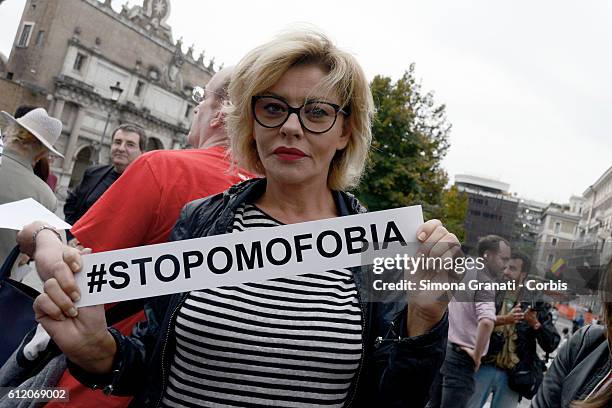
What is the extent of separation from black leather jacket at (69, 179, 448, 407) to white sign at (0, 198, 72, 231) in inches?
19.1

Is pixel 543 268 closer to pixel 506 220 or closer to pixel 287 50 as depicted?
pixel 287 50

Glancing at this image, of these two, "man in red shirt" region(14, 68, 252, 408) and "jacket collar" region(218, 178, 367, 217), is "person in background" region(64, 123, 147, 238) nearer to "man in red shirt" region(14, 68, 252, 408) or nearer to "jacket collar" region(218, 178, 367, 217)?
"man in red shirt" region(14, 68, 252, 408)

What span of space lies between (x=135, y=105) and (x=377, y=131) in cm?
2615

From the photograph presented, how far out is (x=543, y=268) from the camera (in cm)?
352

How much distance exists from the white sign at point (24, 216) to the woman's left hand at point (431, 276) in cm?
126

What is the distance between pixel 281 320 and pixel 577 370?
1374 millimetres

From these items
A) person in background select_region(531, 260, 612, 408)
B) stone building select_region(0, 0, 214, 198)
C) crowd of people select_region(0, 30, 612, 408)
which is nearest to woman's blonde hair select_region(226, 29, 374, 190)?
crowd of people select_region(0, 30, 612, 408)

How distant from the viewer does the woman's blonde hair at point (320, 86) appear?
1.84 m

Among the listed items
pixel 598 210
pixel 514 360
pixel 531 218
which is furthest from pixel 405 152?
pixel 531 218

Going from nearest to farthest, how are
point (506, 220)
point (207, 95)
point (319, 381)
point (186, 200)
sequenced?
point (319, 381), point (186, 200), point (207, 95), point (506, 220)

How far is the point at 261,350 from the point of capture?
1646 mm

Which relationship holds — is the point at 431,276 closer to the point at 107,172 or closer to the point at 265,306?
the point at 265,306

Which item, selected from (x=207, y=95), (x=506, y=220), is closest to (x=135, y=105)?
(x=207, y=95)

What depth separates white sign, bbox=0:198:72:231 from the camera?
1.98 metres
